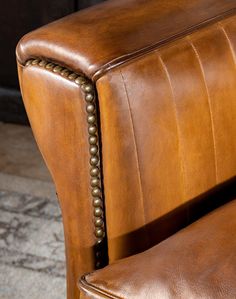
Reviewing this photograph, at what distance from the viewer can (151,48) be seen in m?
0.91

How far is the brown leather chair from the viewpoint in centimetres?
84

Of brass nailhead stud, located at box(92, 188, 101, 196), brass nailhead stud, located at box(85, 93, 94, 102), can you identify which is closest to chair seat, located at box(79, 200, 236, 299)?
brass nailhead stud, located at box(92, 188, 101, 196)

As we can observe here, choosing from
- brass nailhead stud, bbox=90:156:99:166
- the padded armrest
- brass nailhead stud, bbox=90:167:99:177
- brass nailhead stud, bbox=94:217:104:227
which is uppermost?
the padded armrest

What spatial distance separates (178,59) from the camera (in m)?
Answer: 0.93

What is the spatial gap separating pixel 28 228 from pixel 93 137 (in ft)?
2.54

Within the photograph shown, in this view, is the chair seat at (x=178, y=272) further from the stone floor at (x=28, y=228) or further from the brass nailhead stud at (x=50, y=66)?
the stone floor at (x=28, y=228)

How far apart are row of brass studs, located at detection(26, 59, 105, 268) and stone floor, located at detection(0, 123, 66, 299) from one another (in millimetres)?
501

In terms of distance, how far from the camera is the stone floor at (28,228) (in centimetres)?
142

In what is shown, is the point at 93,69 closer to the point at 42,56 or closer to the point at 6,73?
the point at 42,56

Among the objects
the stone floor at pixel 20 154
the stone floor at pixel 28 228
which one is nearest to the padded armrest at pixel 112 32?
the stone floor at pixel 28 228

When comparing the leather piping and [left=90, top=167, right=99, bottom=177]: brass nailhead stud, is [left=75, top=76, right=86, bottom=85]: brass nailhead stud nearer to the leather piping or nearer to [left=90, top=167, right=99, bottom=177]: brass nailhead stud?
the leather piping

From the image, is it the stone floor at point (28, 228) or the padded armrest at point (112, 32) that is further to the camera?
the stone floor at point (28, 228)

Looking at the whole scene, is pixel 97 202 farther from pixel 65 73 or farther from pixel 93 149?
pixel 65 73

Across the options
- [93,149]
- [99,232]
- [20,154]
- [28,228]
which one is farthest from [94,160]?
[20,154]
